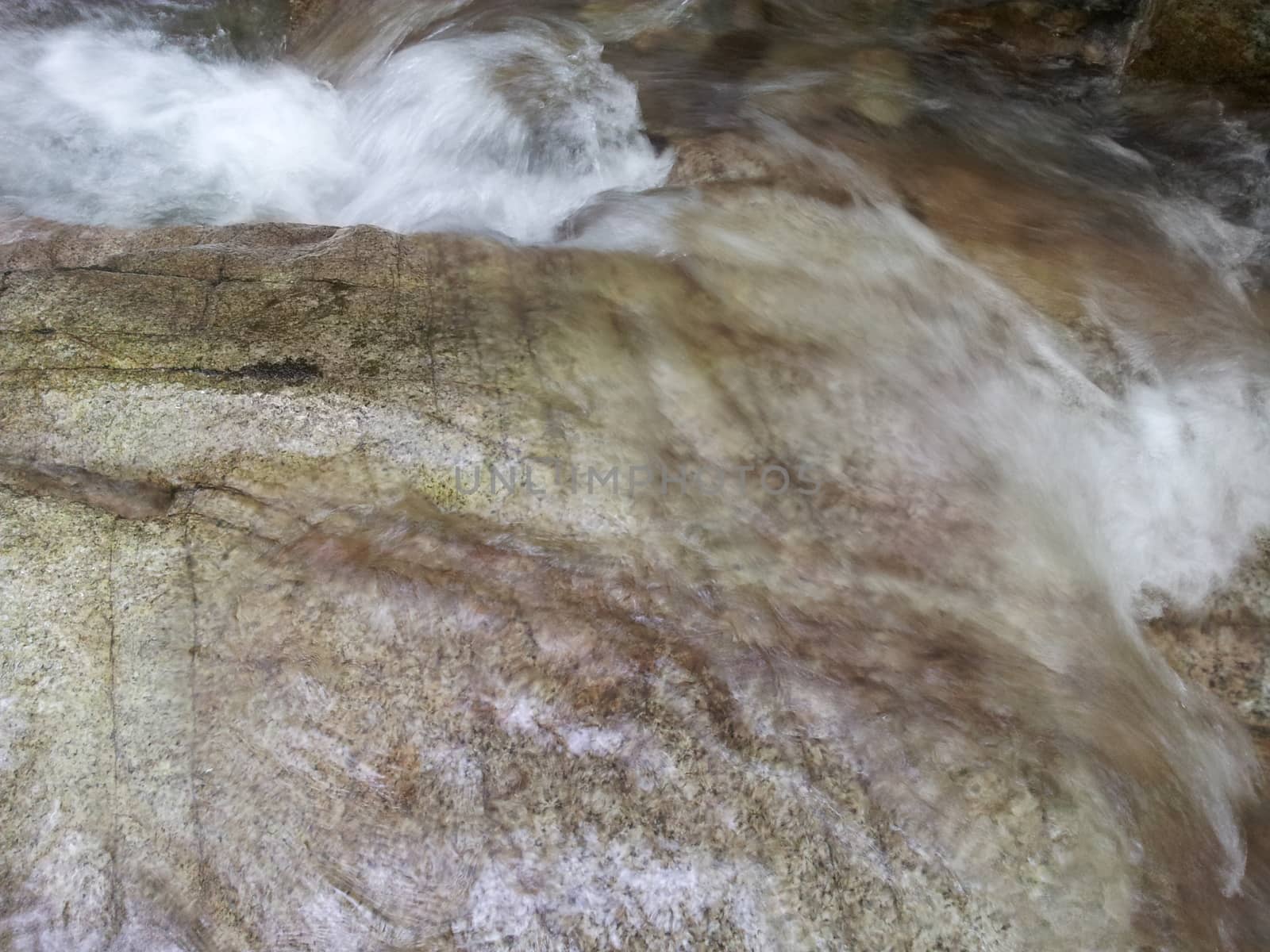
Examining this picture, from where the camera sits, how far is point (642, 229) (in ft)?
15.3

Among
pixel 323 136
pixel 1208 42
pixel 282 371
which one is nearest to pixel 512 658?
pixel 282 371

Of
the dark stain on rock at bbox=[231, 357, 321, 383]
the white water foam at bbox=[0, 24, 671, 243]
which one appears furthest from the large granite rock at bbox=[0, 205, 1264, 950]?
the white water foam at bbox=[0, 24, 671, 243]

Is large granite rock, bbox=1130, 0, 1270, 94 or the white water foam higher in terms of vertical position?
large granite rock, bbox=1130, 0, 1270, 94

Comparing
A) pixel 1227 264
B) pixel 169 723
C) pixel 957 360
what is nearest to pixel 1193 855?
pixel 957 360

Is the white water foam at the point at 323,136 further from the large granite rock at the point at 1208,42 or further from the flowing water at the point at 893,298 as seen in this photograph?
the large granite rock at the point at 1208,42

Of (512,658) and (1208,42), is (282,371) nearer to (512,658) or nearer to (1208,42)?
(512,658)

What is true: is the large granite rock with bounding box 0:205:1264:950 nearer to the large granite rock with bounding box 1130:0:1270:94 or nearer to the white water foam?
the white water foam

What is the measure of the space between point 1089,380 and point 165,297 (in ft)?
13.5

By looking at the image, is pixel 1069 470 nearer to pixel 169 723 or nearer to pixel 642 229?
pixel 642 229

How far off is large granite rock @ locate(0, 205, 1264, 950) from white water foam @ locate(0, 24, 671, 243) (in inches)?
68.3

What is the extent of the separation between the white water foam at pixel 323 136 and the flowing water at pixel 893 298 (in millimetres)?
26

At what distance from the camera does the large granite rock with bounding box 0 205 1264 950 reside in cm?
277

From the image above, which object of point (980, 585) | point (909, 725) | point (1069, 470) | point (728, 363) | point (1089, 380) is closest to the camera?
point (909, 725)

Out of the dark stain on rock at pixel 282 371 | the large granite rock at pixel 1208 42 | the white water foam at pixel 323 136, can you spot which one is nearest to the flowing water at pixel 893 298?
the white water foam at pixel 323 136
